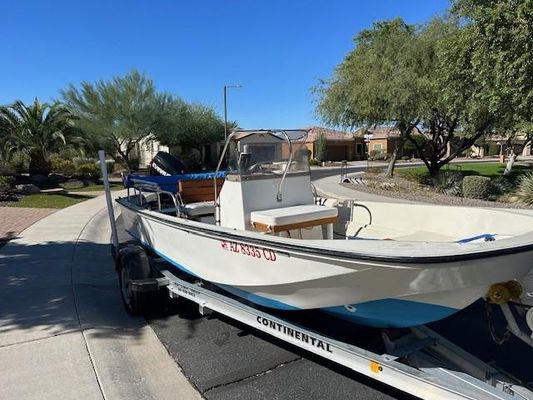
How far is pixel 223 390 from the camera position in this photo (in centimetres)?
341

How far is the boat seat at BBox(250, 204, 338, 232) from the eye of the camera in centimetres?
404

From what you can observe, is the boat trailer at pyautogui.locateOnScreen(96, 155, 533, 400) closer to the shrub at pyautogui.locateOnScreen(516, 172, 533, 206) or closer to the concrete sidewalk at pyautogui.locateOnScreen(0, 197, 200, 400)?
the concrete sidewalk at pyautogui.locateOnScreen(0, 197, 200, 400)

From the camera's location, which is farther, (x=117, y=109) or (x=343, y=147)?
(x=343, y=147)

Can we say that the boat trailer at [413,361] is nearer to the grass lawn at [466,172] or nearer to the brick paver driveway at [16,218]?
the brick paver driveway at [16,218]

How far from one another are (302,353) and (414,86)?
16.0m

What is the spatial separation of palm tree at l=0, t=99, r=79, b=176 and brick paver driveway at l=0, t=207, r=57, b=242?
10.5 metres

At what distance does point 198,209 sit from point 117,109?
1002 inches

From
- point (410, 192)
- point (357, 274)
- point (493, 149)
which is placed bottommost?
point (410, 192)

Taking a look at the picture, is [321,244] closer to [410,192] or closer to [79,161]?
[410,192]

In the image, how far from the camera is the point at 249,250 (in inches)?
135

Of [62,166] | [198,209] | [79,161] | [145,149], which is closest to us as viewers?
Answer: [198,209]

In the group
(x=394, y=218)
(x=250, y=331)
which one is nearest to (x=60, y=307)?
(x=250, y=331)

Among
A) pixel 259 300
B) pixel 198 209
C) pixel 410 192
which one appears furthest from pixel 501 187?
pixel 259 300

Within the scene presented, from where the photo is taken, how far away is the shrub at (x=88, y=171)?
84.2ft
